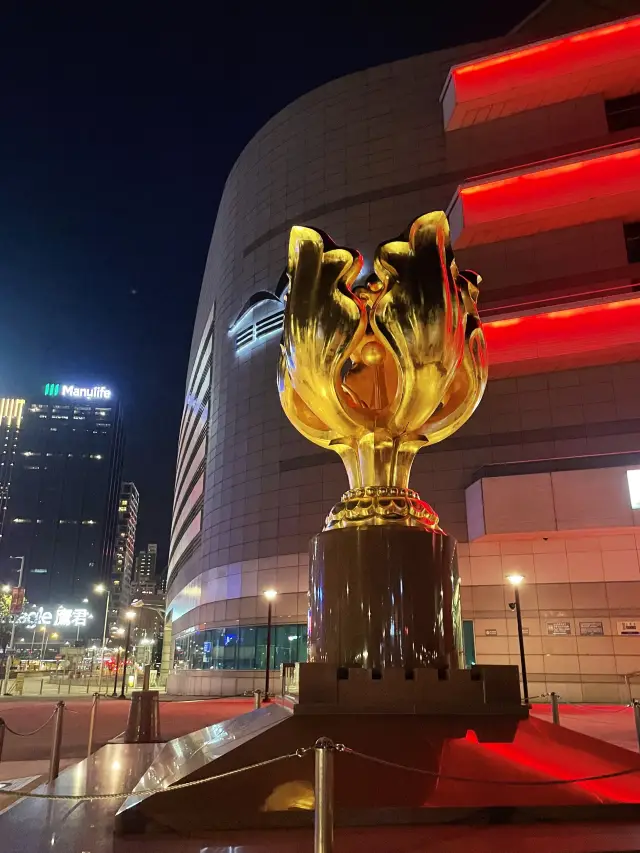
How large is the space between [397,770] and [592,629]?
1949 centimetres

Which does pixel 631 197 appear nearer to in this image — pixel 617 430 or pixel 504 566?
pixel 617 430

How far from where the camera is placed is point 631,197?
21875mm

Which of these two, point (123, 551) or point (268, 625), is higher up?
point (123, 551)

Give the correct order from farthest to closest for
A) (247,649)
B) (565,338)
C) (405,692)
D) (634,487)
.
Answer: (247,649)
(565,338)
(634,487)
(405,692)

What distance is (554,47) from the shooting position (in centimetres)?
2392

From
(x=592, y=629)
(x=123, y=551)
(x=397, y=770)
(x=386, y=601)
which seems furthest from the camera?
(x=123, y=551)

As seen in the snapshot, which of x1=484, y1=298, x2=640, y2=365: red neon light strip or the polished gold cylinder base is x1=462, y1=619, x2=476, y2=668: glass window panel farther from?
the polished gold cylinder base

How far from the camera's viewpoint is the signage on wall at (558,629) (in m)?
20.9

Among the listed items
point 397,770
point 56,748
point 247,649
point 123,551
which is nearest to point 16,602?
point 247,649

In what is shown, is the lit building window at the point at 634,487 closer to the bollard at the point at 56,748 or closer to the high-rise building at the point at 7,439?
the bollard at the point at 56,748

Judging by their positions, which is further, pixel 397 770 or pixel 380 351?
pixel 380 351

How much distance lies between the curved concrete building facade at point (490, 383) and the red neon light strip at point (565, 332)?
0.11 metres

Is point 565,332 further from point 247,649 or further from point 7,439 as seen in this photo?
point 7,439

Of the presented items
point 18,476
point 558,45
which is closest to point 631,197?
point 558,45
